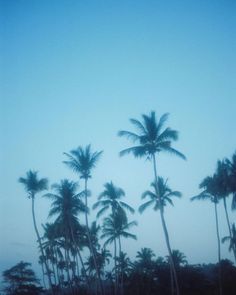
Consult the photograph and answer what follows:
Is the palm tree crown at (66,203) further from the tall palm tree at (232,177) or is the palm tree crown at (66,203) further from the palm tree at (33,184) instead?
the tall palm tree at (232,177)

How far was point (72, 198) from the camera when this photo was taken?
128 ft

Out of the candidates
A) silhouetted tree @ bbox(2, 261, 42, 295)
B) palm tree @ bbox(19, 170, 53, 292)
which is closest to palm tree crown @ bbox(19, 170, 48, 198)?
palm tree @ bbox(19, 170, 53, 292)

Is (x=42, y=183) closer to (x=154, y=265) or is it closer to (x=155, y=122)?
(x=155, y=122)

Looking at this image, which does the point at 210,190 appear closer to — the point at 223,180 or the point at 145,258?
the point at 223,180

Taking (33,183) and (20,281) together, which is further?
(20,281)

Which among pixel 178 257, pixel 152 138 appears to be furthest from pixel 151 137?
pixel 178 257

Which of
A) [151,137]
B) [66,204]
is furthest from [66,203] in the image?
[151,137]

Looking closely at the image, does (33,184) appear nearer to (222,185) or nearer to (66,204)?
(66,204)

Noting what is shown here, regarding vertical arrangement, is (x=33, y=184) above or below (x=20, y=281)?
above

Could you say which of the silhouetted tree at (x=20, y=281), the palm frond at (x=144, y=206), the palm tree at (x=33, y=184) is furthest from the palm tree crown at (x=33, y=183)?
the silhouetted tree at (x=20, y=281)

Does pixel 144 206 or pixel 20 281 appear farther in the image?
pixel 20 281

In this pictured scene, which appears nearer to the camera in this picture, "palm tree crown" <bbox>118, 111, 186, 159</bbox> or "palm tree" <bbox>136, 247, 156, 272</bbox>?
"palm tree crown" <bbox>118, 111, 186, 159</bbox>

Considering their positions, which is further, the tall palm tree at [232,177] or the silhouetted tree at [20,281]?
the silhouetted tree at [20,281]

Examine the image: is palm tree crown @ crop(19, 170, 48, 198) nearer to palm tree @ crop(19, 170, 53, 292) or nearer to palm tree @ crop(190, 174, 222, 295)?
palm tree @ crop(19, 170, 53, 292)
